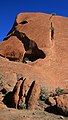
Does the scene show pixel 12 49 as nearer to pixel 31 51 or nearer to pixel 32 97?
pixel 31 51

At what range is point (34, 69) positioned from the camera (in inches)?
1128

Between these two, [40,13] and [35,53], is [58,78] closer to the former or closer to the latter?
[35,53]

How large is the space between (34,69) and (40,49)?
343 centimetres

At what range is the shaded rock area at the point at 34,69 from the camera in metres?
19.7

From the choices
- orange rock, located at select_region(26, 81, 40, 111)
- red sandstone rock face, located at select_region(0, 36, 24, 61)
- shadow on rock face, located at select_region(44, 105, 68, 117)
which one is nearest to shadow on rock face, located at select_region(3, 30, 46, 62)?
red sandstone rock face, located at select_region(0, 36, 24, 61)

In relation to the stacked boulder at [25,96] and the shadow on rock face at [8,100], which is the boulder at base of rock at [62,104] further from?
the shadow on rock face at [8,100]

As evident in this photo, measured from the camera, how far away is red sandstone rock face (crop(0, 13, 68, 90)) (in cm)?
2798

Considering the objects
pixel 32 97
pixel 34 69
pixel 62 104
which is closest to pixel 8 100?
pixel 32 97

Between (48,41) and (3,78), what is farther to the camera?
(48,41)

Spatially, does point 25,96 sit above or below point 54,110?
above

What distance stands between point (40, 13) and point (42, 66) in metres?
9.14

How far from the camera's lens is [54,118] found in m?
18.4


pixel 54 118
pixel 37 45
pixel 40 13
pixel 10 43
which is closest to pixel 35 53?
pixel 37 45

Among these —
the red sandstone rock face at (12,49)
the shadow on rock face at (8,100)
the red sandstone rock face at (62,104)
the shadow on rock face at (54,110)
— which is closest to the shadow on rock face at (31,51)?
the red sandstone rock face at (12,49)
